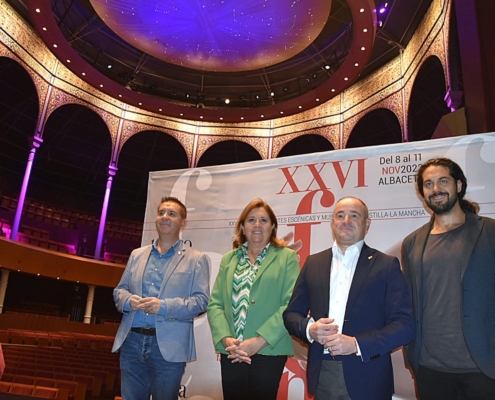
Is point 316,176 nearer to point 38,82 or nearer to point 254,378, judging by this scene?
point 254,378

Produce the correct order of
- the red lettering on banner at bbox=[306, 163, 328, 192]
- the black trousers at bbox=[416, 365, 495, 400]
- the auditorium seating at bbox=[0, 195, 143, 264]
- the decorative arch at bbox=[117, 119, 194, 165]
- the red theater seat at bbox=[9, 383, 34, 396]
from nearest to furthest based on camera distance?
the black trousers at bbox=[416, 365, 495, 400], the red lettering on banner at bbox=[306, 163, 328, 192], the red theater seat at bbox=[9, 383, 34, 396], the decorative arch at bbox=[117, 119, 194, 165], the auditorium seating at bbox=[0, 195, 143, 264]

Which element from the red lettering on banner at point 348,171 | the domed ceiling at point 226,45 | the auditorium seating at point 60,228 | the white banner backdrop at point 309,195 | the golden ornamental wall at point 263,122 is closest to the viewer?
the white banner backdrop at point 309,195

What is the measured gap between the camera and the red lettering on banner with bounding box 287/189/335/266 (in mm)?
3115

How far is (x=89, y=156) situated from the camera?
57.1ft

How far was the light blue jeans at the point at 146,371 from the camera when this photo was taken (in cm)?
214

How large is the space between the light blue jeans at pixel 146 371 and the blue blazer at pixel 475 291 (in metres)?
1.19

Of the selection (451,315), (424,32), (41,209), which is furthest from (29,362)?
(41,209)

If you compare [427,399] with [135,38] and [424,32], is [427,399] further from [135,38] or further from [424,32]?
[135,38]

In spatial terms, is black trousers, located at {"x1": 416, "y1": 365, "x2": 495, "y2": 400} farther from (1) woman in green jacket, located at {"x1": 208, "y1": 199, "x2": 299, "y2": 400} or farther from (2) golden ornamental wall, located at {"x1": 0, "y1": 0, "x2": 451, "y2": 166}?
(2) golden ornamental wall, located at {"x1": 0, "y1": 0, "x2": 451, "y2": 166}

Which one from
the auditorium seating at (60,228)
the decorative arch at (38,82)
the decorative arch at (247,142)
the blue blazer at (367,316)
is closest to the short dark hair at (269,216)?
the blue blazer at (367,316)

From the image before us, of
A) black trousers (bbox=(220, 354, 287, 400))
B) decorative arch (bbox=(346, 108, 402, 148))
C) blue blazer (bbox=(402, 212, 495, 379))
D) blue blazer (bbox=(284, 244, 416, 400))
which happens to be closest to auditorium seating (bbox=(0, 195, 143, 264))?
decorative arch (bbox=(346, 108, 402, 148))

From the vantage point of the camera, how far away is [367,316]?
175 cm

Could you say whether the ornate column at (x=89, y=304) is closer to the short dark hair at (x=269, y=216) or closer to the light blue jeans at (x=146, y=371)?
the light blue jeans at (x=146, y=371)

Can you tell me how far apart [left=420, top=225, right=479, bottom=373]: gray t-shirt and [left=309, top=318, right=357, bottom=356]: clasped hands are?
378mm
